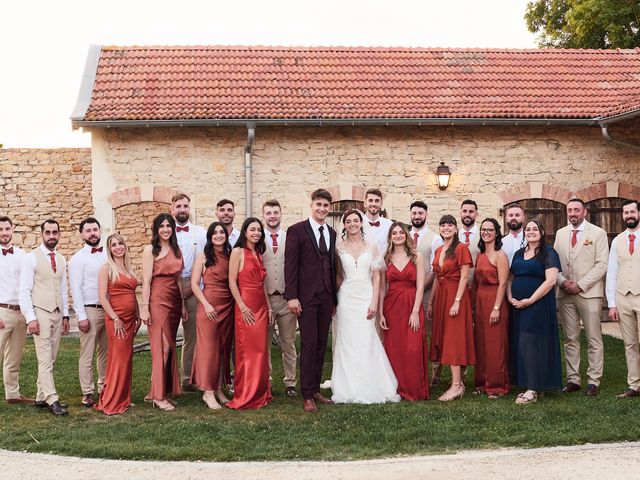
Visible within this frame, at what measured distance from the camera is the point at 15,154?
14.5 m

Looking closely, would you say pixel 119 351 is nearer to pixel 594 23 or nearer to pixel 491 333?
pixel 491 333

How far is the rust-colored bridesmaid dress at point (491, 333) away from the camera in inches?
298

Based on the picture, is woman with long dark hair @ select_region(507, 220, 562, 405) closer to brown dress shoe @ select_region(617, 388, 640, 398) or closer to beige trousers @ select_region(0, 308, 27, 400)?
brown dress shoe @ select_region(617, 388, 640, 398)

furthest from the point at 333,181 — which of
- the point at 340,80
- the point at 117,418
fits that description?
the point at 117,418

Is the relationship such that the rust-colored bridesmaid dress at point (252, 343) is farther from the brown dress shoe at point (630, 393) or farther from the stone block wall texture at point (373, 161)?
the stone block wall texture at point (373, 161)

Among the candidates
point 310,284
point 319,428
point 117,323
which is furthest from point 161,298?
point 319,428

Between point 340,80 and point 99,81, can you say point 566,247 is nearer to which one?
point 340,80

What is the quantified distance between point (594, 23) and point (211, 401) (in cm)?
1819

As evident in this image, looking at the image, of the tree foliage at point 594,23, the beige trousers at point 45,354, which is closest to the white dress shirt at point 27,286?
the beige trousers at point 45,354

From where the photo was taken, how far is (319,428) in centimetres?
628

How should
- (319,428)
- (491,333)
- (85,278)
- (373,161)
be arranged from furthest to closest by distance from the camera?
(373,161) → (491,333) → (85,278) → (319,428)

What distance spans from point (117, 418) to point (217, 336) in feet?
3.93

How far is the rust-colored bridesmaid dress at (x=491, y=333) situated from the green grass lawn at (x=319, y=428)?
225 millimetres

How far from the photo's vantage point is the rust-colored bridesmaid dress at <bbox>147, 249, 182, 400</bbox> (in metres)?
7.29
